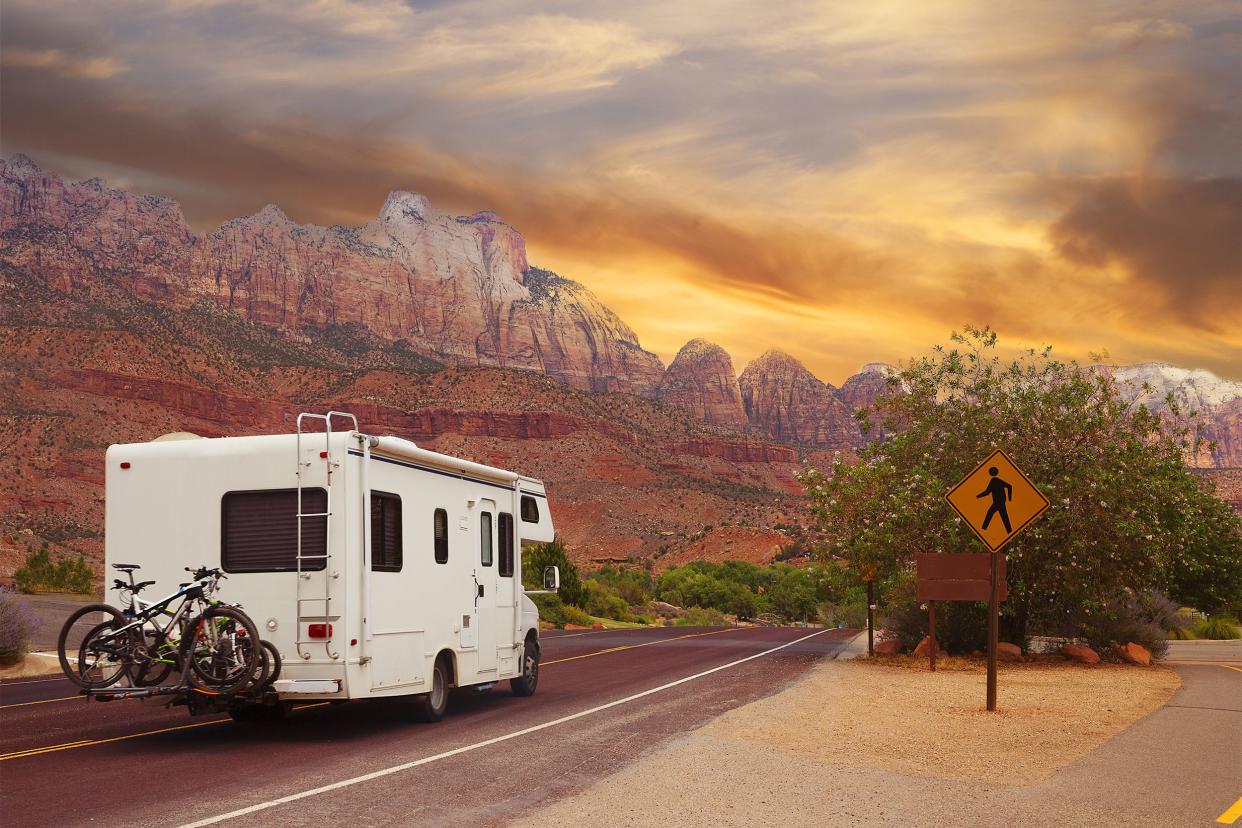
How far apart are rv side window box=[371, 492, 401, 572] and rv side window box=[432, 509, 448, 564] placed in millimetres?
1009

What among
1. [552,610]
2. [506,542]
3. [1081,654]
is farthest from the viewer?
[552,610]

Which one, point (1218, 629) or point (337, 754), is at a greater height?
point (337, 754)

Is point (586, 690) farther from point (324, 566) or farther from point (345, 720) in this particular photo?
point (324, 566)

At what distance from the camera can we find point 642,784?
10586mm

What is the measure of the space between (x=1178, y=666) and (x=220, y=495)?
20423 mm

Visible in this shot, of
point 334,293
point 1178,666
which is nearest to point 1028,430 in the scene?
point 1178,666

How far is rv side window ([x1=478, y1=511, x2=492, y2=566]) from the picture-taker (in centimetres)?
1658

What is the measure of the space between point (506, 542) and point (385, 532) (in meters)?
3.84

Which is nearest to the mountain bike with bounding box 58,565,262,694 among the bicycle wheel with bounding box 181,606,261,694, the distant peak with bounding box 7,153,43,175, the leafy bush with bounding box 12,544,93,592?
the bicycle wheel with bounding box 181,606,261,694

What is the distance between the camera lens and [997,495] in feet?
54.0

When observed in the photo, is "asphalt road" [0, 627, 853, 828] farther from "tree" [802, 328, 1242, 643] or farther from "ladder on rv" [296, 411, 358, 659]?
"tree" [802, 328, 1242, 643]

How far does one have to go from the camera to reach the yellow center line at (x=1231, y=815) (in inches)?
→ 364

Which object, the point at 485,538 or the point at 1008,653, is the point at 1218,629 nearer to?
the point at 1008,653

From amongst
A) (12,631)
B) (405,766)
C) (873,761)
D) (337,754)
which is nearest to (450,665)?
(337,754)
